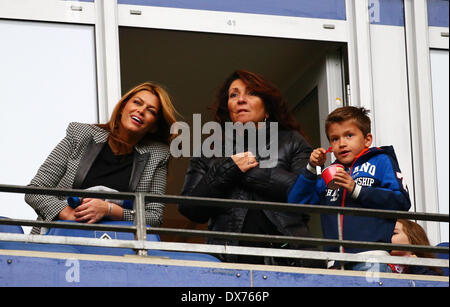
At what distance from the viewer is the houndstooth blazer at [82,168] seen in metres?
10.2

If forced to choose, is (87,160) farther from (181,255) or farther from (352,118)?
(352,118)

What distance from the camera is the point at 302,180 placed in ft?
32.6

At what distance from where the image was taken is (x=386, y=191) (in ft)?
32.2

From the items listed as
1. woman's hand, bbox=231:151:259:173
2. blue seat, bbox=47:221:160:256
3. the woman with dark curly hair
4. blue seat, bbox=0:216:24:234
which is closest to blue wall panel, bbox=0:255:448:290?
blue seat, bbox=47:221:160:256

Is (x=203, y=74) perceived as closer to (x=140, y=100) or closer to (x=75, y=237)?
(x=140, y=100)

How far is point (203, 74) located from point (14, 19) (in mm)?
2968

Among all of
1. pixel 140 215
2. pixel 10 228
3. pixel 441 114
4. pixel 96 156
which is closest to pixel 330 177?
pixel 140 215

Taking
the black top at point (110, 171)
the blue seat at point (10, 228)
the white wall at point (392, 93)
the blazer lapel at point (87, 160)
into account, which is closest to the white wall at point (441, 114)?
the white wall at point (392, 93)

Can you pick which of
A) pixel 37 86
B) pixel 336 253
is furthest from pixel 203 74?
pixel 336 253

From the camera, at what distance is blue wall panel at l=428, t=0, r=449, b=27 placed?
43.5ft

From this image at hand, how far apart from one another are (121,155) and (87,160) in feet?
0.88

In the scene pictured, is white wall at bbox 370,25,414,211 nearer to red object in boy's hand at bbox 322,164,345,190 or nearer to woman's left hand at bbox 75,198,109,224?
red object in boy's hand at bbox 322,164,345,190

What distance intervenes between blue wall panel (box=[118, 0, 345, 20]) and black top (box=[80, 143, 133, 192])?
235cm

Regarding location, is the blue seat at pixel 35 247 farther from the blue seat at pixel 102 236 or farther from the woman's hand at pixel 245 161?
the woman's hand at pixel 245 161
